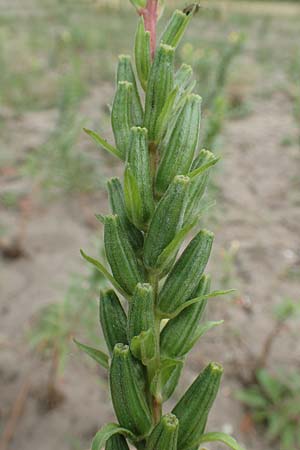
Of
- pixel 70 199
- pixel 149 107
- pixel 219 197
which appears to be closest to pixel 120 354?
pixel 149 107

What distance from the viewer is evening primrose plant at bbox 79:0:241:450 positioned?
2.68 feet

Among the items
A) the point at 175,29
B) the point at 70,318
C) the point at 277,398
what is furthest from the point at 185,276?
the point at 277,398

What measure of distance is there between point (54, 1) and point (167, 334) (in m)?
11.2

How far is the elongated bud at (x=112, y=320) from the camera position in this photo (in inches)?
35.5

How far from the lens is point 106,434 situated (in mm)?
797

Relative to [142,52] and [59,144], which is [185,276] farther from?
[59,144]

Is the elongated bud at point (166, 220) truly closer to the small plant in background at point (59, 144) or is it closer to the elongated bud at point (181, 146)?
the elongated bud at point (181, 146)

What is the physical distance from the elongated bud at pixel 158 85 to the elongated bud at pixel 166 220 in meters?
0.12

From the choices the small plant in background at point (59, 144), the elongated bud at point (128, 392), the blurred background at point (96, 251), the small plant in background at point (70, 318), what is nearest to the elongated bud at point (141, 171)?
the elongated bud at point (128, 392)

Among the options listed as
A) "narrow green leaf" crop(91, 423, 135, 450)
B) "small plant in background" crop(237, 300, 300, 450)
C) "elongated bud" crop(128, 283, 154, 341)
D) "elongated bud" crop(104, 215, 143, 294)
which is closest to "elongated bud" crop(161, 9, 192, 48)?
"elongated bud" crop(104, 215, 143, 294)

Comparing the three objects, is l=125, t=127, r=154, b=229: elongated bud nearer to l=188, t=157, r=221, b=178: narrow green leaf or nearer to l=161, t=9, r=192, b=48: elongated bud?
l=188, t=157, r=221, b=178: narrow green leaf

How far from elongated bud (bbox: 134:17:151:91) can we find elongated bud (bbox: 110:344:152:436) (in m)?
0.48

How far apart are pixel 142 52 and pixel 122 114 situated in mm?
115

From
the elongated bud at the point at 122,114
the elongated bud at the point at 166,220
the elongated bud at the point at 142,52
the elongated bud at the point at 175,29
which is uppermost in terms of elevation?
the elongated bud at the point at 175,29
